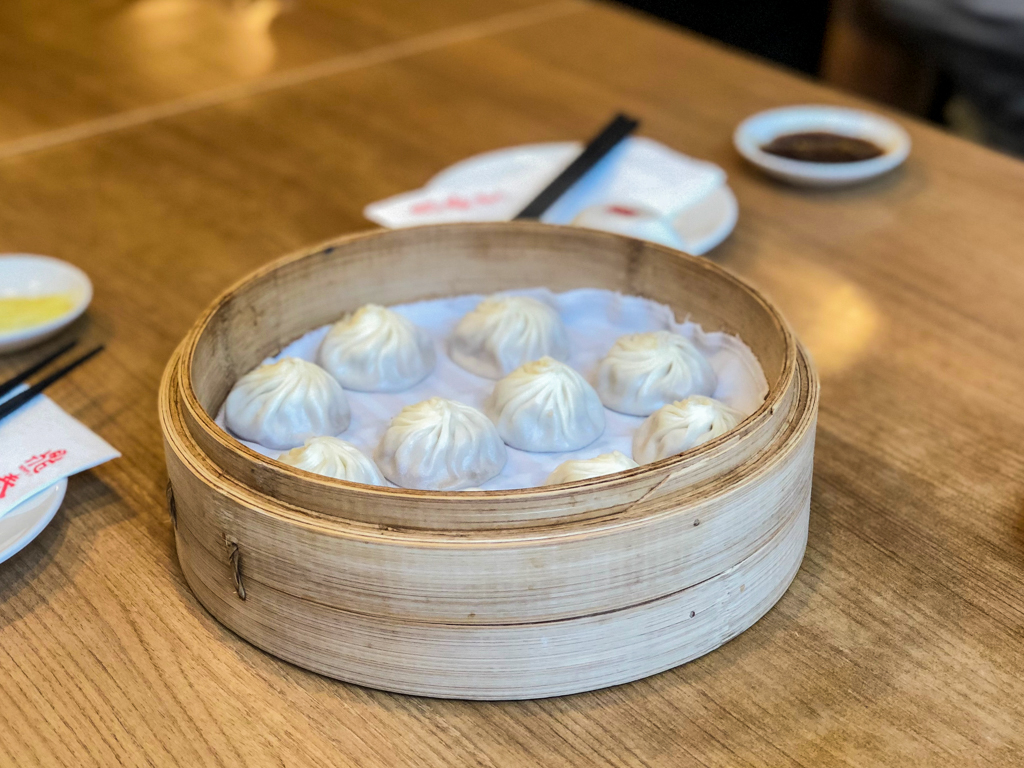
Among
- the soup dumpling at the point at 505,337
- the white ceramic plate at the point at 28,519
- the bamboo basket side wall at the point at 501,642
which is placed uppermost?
the soup dumpling at the point at 505,337

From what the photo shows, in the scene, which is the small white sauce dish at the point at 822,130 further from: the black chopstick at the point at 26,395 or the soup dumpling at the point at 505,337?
the black chopstick at the point at 26,395

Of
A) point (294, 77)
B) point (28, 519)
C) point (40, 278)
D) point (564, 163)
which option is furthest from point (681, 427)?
point (294, 77)

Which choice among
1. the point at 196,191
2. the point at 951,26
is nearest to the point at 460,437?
the point at 196,191

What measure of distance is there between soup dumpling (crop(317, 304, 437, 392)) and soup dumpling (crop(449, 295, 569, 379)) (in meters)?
0.07

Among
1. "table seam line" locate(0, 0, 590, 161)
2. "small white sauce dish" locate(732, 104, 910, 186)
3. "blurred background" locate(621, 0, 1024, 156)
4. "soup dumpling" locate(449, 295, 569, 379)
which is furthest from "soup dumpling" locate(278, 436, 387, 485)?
"blurred background" locate(621, 0, 1024, 156)

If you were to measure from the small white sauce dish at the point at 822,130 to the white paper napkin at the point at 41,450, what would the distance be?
1352 mm

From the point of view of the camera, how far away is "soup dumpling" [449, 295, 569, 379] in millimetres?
1338

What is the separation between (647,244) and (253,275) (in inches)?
20.4

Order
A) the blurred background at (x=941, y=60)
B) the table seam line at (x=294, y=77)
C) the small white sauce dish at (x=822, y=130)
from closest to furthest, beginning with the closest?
the small white sauce dish at (x=822, y=130) → the table seam line at (x=294, y=77) → the blurred background at (x=941, y=60)

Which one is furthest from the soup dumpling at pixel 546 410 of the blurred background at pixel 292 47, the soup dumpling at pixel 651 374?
the blurred background at pixel 292 47

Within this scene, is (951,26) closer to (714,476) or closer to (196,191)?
(196,191)

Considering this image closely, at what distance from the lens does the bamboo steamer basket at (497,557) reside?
90cm

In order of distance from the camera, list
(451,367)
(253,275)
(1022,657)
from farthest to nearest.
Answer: (451,367) → (253,275) → (1022,657)

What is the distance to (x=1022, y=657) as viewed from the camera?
1.04 metres
